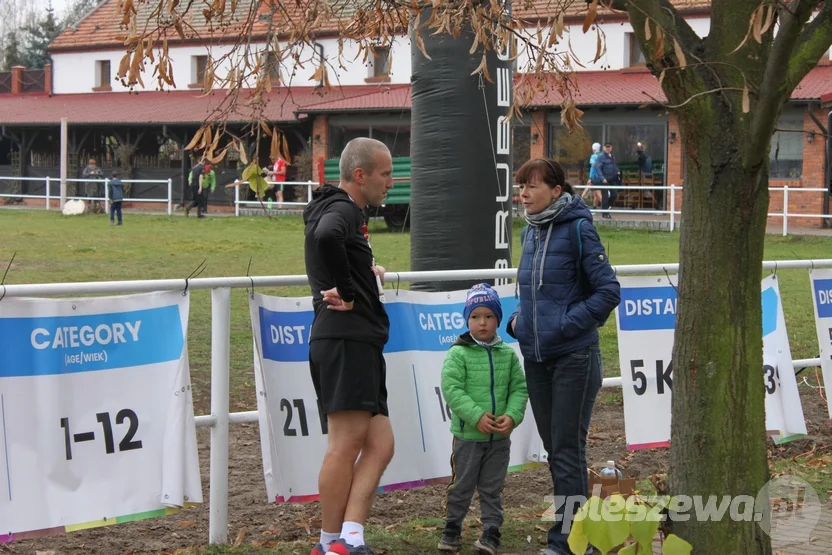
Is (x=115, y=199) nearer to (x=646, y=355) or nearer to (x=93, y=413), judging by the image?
(x=646, y=355)

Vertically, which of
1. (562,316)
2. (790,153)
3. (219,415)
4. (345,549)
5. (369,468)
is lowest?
(345,549)

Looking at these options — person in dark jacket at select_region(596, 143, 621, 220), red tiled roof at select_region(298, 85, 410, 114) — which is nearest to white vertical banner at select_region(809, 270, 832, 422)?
person in dark jacket at select_region(596, 143, 621, 220)

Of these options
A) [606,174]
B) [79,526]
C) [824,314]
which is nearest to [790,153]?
[606,174]

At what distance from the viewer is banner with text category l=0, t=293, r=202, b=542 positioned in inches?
193

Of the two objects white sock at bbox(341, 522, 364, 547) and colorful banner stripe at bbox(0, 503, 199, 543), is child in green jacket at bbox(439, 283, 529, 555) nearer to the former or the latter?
white sock at bbox(341, 522, 364, 547)

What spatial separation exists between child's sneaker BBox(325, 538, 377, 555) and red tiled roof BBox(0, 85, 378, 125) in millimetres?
33534

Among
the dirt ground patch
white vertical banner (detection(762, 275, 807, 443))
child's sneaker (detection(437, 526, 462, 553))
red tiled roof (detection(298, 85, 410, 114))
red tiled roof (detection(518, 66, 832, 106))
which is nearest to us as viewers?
child's sneaker (detection(437, 526, 462, 553))

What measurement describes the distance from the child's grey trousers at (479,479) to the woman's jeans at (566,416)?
0.96 feet

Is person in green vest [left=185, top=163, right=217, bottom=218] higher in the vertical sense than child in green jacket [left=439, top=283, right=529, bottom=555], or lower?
higher

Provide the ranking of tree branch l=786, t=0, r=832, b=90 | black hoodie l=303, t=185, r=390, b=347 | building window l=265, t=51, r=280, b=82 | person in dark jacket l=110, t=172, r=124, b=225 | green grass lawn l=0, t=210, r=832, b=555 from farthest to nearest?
person in dark jacket l=110, t=172, r=124, b=225 → green grass lawn l=0, t=210, r=832, b=555 → building window l=265, t=51, r=280, b=82 → black hoodie l=303, t=185, r=390, b=347 → tree branch l=786, t=0, r=832, b=90

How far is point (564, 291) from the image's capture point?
5188 millimetres

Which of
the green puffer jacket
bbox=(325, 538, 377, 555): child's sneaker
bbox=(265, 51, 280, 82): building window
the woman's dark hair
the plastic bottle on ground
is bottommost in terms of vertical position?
bbox=(325, 538, 377, 555): child's sneaker

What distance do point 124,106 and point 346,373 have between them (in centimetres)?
4298

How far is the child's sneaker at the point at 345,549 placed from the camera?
4.80 metres
